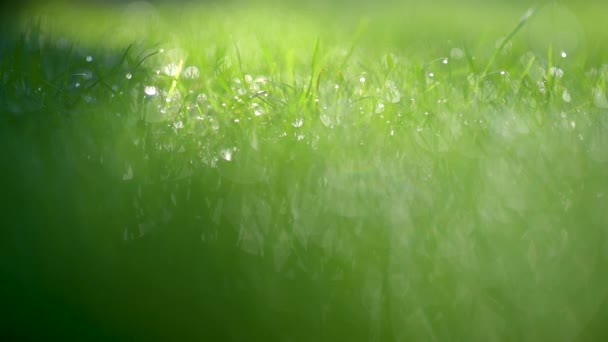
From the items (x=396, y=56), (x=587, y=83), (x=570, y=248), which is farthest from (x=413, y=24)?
(x=570, y=248)

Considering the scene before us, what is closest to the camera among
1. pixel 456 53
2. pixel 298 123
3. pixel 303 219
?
pixel 303 219

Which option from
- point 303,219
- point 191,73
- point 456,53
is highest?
point 456,53

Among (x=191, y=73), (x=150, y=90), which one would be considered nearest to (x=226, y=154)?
(x=150, y=90)

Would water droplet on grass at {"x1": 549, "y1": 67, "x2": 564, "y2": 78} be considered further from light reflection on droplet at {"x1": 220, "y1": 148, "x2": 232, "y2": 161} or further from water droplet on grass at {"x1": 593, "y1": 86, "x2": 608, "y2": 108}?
light reflection on droplet at {"x1": 220, "y1": 148, "x2": 232, "y2": 161}

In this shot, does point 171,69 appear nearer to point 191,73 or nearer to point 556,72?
point 191,73

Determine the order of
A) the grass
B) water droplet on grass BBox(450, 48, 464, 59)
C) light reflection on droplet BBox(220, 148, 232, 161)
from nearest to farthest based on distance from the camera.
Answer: the grass → light reflection on droplet BBox(220, 148, 232, 161) → water droplet on grass BBox(450, 48, 464, 59)

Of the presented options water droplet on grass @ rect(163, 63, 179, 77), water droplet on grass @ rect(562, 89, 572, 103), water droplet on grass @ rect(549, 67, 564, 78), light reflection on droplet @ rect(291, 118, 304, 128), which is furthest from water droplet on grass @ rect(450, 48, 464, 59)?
water droplet on grass @ rect(163, 63, 179, 77)

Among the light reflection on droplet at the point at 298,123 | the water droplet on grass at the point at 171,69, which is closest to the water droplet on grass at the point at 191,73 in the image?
the water droplet on grass at the point at 171,69

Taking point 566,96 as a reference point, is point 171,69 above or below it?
above

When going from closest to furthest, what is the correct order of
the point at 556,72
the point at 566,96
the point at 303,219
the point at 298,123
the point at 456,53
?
the point at 303,219, the point at 298,123, the point at 566,96, the point at 556,72, the point at 456,53

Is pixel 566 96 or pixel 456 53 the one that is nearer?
pixel 566 96
